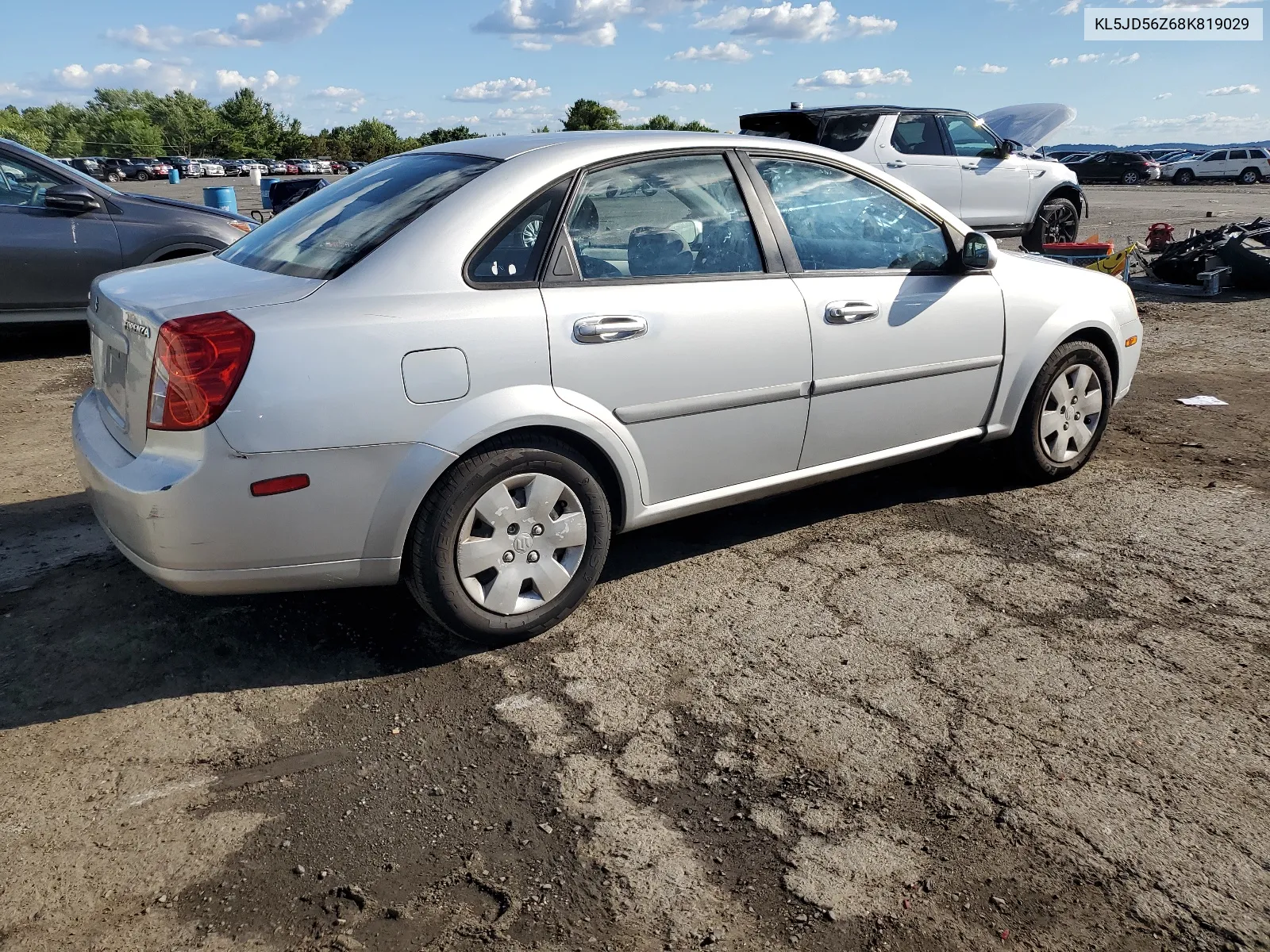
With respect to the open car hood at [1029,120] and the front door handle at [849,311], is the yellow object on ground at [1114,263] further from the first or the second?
the open car hood at [1029,120]

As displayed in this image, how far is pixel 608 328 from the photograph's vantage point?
351 cm

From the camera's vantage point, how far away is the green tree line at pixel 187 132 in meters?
97.2

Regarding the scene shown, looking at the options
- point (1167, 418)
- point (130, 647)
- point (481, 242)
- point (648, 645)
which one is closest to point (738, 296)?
point (481, 242)

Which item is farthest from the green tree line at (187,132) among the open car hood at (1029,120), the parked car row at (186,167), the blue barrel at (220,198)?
the blue barrel at (220,198)

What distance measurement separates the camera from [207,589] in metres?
3.16

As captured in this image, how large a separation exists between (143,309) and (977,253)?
320 centimetres

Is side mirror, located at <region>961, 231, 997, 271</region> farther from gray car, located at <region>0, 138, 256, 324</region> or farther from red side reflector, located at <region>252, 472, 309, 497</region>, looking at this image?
gray car, located at <region>0, 138, 256, 324</region>

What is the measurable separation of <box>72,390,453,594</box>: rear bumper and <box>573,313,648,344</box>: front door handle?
629 mm

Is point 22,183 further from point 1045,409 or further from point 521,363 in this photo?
point 1045,409

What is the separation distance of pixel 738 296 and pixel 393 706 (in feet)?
6.14

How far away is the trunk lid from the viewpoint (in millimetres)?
3145

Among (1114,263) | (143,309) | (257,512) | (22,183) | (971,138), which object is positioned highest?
(971,138)

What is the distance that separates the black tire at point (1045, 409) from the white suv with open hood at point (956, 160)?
6931 mm

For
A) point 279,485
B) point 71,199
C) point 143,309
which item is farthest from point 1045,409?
point 71,199
